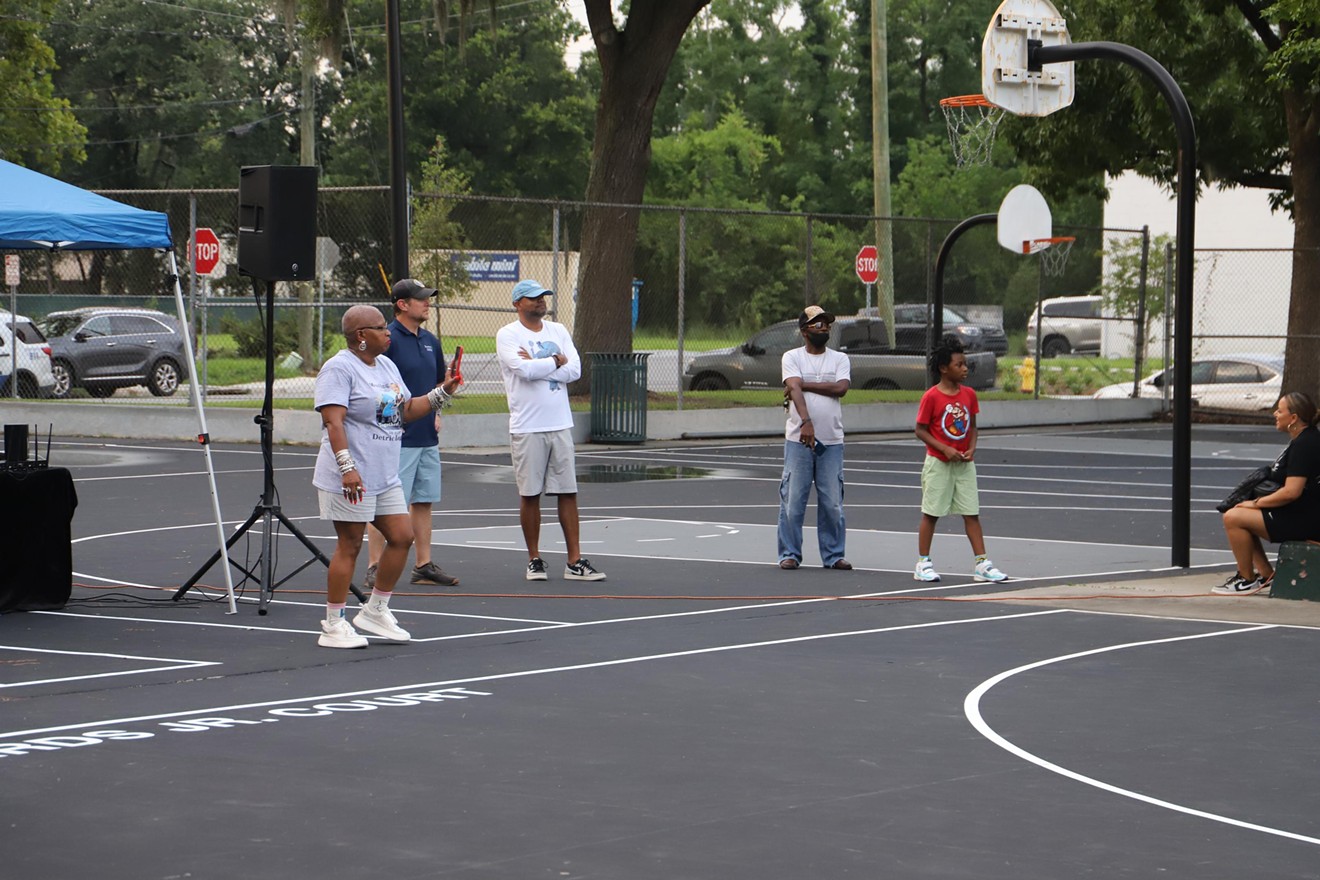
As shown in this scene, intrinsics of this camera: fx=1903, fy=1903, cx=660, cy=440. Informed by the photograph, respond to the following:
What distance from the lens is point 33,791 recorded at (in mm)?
6809

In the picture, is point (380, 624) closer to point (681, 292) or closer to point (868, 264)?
point (681, 292)

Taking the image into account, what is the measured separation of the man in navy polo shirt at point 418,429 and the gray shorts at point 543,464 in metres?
0.57

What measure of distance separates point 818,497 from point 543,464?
2.11 m

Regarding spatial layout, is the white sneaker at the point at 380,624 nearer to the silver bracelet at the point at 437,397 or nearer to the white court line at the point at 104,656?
the white court line at the point at 104,656

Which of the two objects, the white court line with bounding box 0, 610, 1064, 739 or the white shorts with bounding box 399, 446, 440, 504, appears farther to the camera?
the white shorts with bounding box 399, 446, 440, 504

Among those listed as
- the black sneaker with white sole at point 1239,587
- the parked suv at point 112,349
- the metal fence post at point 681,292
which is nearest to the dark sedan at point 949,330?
the metal fence post at point 681,292

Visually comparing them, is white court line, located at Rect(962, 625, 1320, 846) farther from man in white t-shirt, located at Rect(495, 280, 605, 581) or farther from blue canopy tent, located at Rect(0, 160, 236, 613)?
blue canopy tent, located at Rect(0, 160, 236, 613)

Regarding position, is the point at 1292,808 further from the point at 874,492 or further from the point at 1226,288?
the point at 1226,288

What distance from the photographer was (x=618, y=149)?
29.0 metres

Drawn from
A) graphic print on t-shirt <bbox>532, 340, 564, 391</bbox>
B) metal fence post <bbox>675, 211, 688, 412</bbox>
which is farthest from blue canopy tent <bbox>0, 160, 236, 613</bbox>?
metal fence post <bbox>675, 211, 688, 412</bbox>

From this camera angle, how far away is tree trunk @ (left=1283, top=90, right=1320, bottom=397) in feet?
99.1

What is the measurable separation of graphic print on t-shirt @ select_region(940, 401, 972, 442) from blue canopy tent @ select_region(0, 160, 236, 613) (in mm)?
4921

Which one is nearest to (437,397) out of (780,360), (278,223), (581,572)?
(278,223)

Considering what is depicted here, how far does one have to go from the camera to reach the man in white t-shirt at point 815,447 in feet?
44.5
